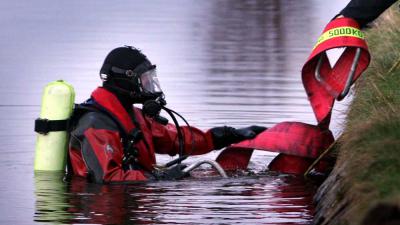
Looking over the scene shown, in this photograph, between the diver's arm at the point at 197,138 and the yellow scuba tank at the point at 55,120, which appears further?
the diver's arm at the point at 197,138

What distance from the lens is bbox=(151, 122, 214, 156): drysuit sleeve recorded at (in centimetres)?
1200

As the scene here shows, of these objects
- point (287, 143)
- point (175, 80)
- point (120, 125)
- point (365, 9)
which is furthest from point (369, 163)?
point (175, 80)

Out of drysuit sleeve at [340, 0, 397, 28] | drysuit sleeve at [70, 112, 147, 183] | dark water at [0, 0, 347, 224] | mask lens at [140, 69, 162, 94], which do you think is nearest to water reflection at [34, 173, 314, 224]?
dark water at [0, 0, 347, 224]

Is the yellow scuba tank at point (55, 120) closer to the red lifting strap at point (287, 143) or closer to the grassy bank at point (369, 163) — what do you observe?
→ the red lifting strap at point (287, 143)

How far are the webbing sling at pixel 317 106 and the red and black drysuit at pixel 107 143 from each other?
989mm

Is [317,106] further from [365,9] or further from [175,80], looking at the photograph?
[175,80]

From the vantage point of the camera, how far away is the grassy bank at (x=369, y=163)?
298 inches

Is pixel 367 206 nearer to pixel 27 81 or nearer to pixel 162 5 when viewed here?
pixel 27 81

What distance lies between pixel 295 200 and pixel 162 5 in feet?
60.3

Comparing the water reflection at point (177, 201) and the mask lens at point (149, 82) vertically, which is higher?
the mask lens at point (149, 82)

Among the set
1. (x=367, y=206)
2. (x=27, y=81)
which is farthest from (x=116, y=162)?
(x=27, y=81)

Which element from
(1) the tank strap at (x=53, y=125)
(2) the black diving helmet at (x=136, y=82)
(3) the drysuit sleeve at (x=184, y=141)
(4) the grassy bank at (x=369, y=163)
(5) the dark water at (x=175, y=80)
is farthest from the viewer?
(3) the drysuit sleeve at (x=184, y=141)

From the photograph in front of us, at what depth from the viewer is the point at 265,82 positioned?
18328 mm

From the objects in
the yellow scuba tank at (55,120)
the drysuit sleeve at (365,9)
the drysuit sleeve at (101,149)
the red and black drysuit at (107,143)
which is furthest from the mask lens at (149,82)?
the drysuit sleeve at (365,9)
